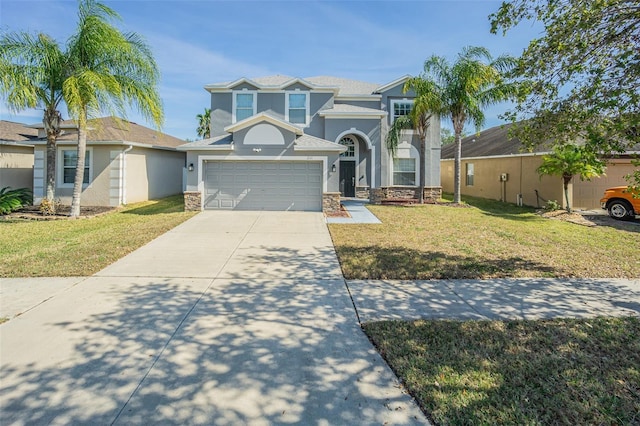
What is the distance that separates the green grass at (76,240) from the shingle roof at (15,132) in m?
6.83

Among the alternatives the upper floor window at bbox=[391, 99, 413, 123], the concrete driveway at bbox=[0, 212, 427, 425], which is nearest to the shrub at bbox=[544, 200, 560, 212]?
the upper floor window at bbox=[391, 99, 413, 123]

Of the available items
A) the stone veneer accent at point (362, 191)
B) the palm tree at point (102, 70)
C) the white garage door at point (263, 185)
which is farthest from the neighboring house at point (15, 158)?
the stone veneer accent at point (362, 191)

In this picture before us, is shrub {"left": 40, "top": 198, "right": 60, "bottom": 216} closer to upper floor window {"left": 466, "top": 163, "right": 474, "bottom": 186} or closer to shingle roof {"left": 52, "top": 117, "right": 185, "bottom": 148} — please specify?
shingle roof {"left": 52, "top": 117, "right": 185, "bottom": 148}

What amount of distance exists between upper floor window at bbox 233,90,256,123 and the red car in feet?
53.1

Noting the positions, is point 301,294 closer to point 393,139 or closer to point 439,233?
point 439,233

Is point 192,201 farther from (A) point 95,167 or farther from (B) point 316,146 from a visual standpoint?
(A) point 95,167

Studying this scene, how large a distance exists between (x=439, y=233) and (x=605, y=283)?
4.79 metres

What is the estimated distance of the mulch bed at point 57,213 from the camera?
45.8ft

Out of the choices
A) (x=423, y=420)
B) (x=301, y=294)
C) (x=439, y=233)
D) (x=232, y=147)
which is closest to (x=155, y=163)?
(x=232, y=147)

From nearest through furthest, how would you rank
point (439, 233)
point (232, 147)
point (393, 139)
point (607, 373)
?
1. point (607, 373)
2. point (439, 233)
3. point (232, 147)
4. point (393, 139)

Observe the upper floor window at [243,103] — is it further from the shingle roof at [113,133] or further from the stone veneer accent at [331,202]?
the stone veneer accent at [331,202]

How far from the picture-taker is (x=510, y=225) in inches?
501

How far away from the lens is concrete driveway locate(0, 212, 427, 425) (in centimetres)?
305

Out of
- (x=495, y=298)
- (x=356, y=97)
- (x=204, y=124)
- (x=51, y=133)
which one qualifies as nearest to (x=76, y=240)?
(x=51, y=133)
